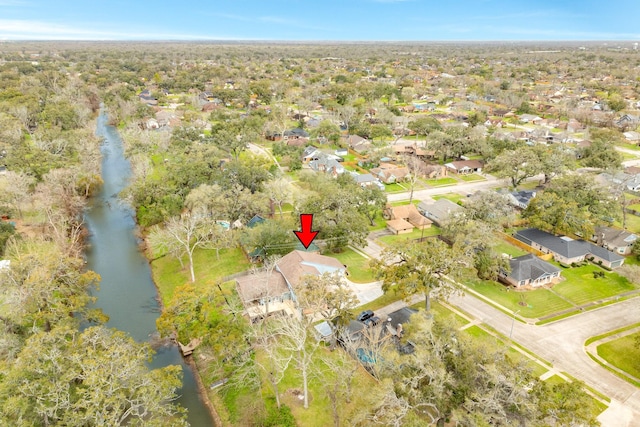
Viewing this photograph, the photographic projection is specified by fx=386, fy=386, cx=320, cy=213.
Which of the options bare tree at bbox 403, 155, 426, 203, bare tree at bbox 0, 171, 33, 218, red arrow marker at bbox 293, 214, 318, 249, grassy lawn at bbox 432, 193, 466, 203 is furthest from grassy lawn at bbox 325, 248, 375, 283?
bare tree at bbox 0, 171, 33, 218

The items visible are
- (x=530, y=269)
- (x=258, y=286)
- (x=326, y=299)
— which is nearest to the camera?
(x=326, y=299)

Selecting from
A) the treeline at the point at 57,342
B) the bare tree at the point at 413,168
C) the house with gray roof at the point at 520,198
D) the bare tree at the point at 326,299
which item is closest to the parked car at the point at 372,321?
the bare tree at the point at 326,299

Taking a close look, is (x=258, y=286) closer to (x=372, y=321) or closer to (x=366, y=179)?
(x=372, y=321)

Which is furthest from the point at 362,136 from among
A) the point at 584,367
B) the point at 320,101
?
the point at 584,367

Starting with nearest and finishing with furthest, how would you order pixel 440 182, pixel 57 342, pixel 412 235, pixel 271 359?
1. pixel 57 342
2. pixel 271 359
3. pixel 412 235
4. pixel 440 182

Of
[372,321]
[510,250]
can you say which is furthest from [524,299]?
[372,321]

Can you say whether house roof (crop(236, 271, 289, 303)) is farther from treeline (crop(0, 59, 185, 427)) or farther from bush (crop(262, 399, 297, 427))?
bush (crop(262, 399, 297, 427))
